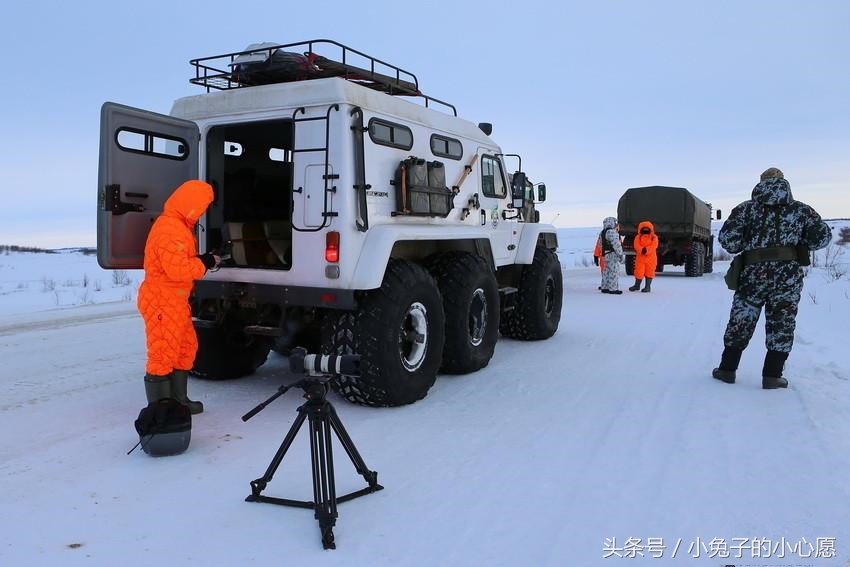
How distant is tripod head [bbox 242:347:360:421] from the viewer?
10.2ft

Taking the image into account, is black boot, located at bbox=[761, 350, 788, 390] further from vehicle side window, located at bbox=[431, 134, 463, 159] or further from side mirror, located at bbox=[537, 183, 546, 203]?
side mirror, located at bbox=[537, 183, 546, 203]

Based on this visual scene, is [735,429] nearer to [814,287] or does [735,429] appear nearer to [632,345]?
[632,345]

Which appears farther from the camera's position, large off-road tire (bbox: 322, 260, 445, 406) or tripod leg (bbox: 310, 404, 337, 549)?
large off-road tire (bbox: 322, 260, 445, 406)

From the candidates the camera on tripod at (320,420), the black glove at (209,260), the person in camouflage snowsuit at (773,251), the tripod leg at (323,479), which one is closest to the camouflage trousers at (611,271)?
the person in camouflage snowsuit at (773,251)

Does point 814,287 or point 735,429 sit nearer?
point 735,429

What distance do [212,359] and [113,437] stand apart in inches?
59.8

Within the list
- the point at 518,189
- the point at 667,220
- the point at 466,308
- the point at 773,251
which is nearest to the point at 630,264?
the point at 667,220

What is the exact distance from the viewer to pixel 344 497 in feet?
11.3

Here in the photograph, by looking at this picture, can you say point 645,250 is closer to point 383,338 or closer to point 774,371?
point 774,371

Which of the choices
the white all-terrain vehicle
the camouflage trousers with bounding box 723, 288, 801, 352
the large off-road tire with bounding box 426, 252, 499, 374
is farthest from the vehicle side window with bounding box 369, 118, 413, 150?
the camouflage trousers with bounding box 723, 288, 801, 352

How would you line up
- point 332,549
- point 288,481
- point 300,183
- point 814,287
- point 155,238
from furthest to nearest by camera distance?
point 814,287, point 300,183, point 155,238, point 288,481, point 332,549

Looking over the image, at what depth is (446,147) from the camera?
6.41 metres

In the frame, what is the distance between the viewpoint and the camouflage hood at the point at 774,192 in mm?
5625

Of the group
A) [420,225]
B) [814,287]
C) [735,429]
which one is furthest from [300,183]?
[814,287]
